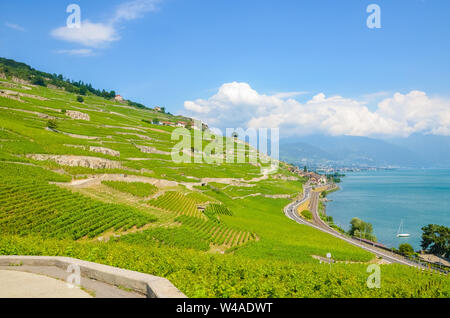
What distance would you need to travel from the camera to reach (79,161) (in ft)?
122

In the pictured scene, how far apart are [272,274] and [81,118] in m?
81.9

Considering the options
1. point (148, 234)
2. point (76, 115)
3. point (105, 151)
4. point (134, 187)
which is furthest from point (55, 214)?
point (76, 115)

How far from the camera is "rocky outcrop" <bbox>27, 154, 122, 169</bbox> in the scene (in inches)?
1339

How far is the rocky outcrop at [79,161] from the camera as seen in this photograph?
3400 centimetres

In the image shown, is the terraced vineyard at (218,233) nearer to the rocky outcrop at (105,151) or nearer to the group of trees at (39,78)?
the rocky outcrop at (105,151)

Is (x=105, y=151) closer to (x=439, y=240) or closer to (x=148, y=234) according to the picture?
(x=148, y=234)

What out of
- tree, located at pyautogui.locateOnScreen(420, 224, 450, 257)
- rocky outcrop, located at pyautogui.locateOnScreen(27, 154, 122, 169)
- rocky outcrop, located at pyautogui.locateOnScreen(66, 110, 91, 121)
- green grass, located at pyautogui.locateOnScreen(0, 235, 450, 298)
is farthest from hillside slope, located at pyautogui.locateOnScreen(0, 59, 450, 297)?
tree, located at pyautogui.locateOnScreen(420, 224, 450, 257)

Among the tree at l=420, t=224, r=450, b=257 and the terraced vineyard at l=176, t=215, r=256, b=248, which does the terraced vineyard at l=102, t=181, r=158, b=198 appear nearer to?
the terraced vineyard at l=176, t=215, r=256, b=248

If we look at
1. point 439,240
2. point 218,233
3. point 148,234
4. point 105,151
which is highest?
point 105,151

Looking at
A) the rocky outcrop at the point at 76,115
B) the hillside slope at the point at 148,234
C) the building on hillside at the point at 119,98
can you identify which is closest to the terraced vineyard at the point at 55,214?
the hillside slope at the point at 148,234

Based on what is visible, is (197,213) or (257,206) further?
(257,206)
